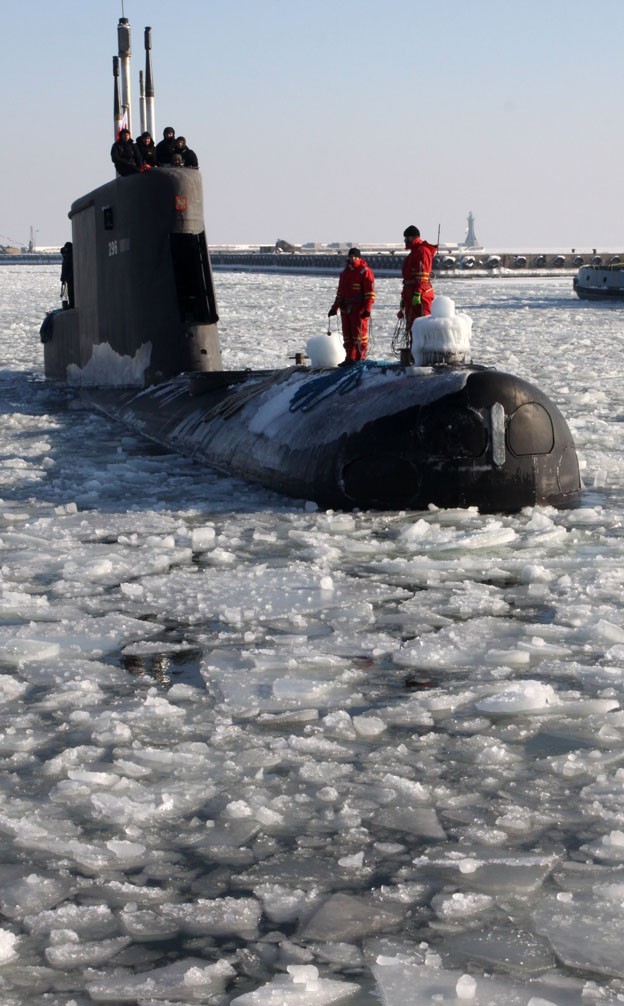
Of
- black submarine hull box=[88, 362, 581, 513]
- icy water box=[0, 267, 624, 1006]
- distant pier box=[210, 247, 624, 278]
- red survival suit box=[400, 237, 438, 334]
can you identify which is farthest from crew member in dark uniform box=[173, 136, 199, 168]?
distant pier box=[210, 247, 624, 278]

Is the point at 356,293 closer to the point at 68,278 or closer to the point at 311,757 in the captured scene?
the point at 68,278

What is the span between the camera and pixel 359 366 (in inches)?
425

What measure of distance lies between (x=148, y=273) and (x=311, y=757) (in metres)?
10.3

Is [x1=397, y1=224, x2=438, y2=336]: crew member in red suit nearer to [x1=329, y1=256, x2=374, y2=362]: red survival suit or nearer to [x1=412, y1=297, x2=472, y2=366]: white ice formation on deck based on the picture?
[x1=329, y1=256, x2=374, y2=362]: red survival suit

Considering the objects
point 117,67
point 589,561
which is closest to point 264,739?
point 589,561

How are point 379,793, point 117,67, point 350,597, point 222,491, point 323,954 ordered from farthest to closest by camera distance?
point 117,67 → point 222,491 → point 350,597 → point 379,793 → point 323,954

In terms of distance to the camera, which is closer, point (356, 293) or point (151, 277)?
point (356, 293)

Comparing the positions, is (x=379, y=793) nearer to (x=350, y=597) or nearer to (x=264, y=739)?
(x=264, y=739)

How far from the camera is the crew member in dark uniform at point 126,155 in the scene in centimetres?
1497

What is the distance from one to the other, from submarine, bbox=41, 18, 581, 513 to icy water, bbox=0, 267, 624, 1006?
37 centimetres

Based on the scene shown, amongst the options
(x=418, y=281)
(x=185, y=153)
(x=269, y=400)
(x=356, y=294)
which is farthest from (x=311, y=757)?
(x=185, y=153)

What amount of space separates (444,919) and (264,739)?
148 centimetres

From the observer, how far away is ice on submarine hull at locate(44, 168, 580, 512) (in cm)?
924

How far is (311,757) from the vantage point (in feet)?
15.7
